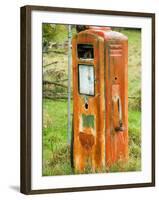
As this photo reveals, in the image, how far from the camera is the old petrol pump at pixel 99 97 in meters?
2.05

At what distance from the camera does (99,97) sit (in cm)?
208

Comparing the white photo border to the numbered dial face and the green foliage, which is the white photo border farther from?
the numbered dial face

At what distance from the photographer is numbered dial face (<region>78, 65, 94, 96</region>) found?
6.73ft

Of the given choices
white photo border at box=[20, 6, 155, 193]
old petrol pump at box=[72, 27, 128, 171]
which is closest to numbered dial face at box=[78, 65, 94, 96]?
old petrol pump at box=[72, 27, 128, 171]

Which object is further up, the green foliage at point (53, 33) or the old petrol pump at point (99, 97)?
the green foliage at point (53, 33)

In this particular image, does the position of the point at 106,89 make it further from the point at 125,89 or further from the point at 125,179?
the point at 125,179

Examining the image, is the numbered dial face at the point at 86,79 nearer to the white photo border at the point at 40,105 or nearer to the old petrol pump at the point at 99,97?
the old petrol pump at the point at 99,97

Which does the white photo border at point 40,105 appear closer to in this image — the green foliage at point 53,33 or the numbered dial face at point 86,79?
the green foliage at point 53,33

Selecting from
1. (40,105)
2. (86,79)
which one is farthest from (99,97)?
(40,105)

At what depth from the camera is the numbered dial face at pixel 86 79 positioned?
80.8 inches

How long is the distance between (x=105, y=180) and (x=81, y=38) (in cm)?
37

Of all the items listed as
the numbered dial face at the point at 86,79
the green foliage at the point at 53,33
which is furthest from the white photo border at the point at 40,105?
the numbered dial face at the point at 86,79

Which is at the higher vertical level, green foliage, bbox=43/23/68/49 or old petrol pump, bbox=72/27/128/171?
green foliage, bbox=43/23/68/49

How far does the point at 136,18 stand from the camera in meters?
2.13
